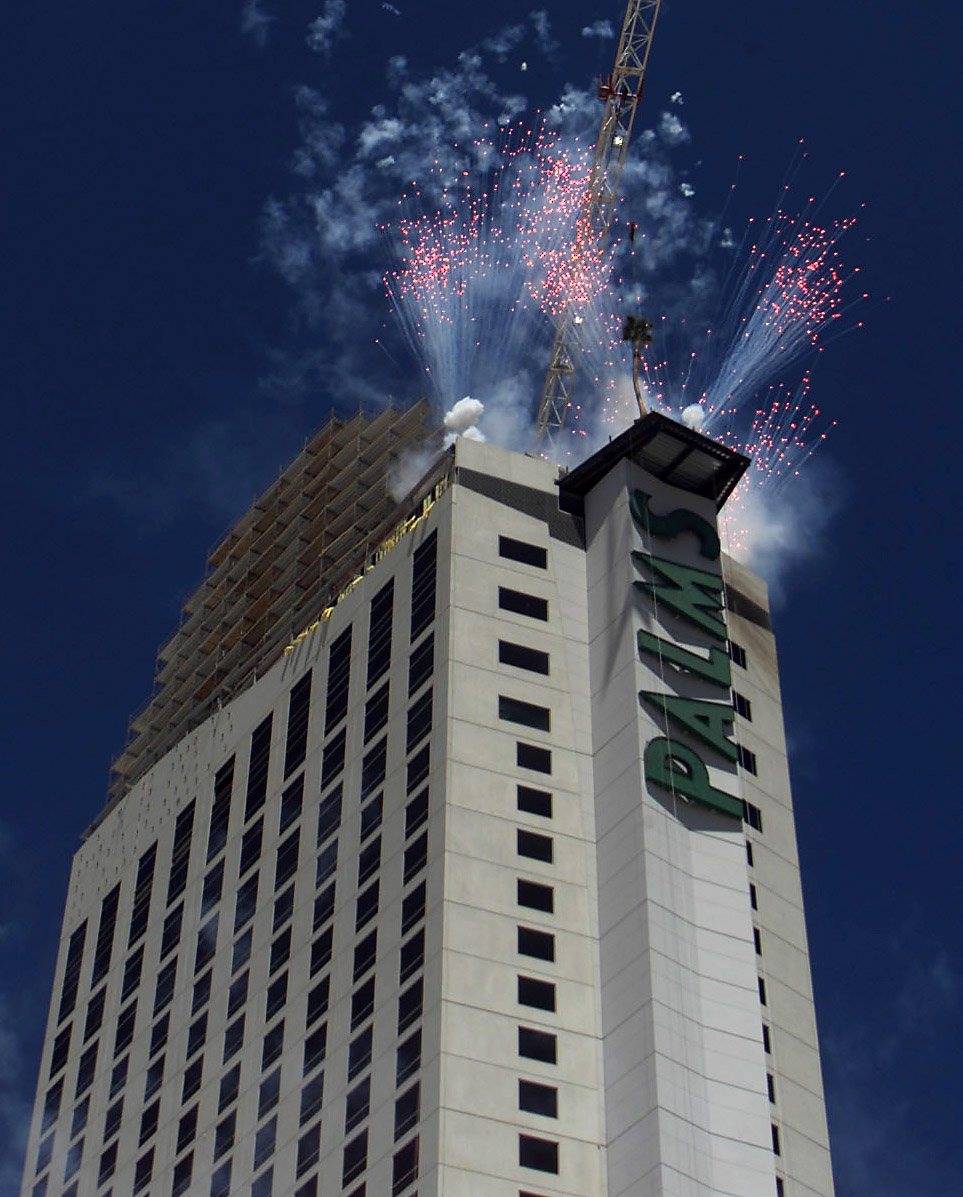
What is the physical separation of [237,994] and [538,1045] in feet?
77.8

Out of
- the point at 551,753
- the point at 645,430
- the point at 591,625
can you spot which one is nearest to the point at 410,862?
the point at 551,753

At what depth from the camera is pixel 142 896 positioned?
14538 cm

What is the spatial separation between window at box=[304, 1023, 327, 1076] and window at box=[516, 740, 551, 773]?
51.8 feet

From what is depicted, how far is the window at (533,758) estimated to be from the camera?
119 m

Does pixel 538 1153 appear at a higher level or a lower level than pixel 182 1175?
lower

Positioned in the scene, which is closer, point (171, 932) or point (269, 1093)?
point (269, 1093)

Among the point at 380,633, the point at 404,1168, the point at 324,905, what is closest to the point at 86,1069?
the point at 324,905

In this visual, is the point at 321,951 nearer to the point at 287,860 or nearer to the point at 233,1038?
the point at 233,1038

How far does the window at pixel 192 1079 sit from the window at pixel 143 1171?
3.71 meters

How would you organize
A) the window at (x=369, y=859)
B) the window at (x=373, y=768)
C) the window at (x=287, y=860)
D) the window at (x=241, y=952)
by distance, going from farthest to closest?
the window at (x=241, y=952) → the window at (x=287, y=860) → the window at (x=373, y=768) → the window at (x=369, y=859)

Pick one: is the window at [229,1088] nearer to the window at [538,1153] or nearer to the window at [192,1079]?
the window at [192,1079]

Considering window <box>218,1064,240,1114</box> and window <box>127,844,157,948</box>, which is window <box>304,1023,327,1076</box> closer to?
window <box>218,1064,240,1114</box>

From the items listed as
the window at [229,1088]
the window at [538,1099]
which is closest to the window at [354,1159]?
the window at [538,1099]

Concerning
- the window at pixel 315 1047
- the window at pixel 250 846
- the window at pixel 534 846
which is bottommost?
the window at pixel 315 1047
